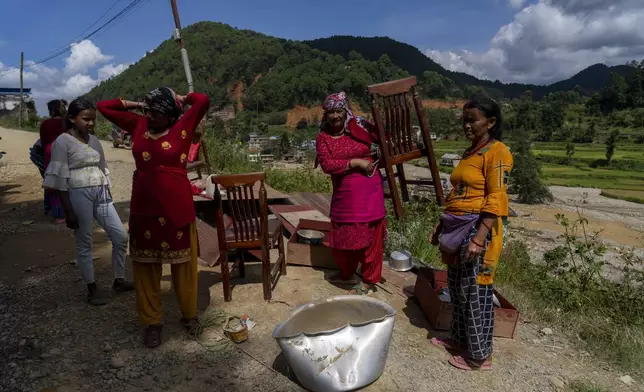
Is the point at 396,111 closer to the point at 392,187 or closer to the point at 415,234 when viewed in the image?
the point at 392,187

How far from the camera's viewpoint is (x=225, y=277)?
3268 mm

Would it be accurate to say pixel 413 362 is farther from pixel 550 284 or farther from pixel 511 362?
pixel 550 284

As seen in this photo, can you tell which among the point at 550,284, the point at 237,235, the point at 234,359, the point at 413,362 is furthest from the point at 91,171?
the point at 550,284

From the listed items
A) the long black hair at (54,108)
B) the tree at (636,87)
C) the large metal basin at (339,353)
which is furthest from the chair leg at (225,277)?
the tree at (636,87)

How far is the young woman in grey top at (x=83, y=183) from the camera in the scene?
9.61ft

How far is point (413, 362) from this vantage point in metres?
2.64

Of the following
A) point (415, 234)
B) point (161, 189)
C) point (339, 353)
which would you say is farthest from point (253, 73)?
point (339, 353)

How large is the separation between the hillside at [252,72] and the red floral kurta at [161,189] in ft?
250

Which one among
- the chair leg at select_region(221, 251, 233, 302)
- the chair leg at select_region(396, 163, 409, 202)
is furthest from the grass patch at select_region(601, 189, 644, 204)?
the chair leg at select_region(221, 251, 233, 302)

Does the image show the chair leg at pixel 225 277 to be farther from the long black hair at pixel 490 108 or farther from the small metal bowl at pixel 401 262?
the long black hair at pixel 490 108

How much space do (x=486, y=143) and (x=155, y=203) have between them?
6.92 ft

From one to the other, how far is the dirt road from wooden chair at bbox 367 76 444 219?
1321mm

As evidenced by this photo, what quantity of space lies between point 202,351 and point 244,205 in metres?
1.17

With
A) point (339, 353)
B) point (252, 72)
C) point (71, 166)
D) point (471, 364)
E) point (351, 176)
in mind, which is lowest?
point (471, 364)
